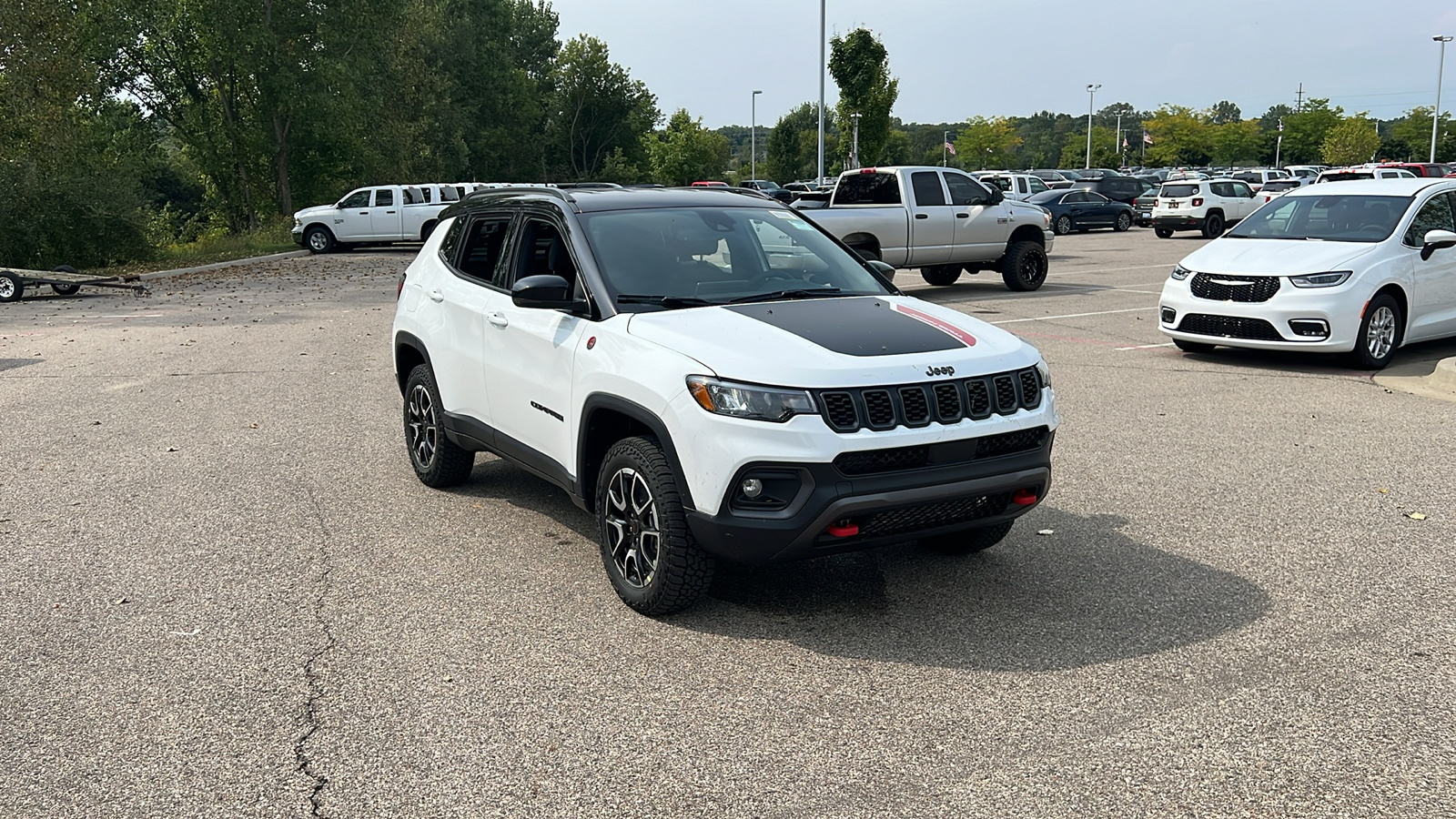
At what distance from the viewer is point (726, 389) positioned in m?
4.55

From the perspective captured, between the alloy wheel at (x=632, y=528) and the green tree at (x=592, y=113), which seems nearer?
the alloy wheel at (x=632, y=528)

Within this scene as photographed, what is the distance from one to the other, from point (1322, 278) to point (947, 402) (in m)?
7.62

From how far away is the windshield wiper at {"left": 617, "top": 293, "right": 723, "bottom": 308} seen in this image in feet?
17.4

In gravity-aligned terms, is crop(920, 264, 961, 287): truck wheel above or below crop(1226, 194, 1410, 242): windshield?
below

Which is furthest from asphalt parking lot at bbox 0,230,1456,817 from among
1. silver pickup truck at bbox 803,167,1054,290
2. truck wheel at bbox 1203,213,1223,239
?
truck wheel at bbox 1203,213,1223,239

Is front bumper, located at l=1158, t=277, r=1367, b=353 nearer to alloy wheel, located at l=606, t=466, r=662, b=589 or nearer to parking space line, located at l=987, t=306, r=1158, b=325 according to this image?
parking space line, located at l=987, t=306, r=1158, b=325

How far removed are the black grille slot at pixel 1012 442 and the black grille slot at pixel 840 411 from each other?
1.86 ft

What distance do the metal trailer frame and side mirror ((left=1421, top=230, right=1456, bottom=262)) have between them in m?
18.9

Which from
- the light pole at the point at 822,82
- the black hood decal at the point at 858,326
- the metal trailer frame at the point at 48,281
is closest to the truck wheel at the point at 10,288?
the metal trailer frame at the point at 48,281

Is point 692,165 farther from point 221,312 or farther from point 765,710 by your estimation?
point 765,710

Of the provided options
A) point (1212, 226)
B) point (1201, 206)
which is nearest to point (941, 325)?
point (1201, 206)

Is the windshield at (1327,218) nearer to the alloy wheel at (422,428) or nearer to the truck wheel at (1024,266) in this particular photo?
the truck wheel at (1024,266)

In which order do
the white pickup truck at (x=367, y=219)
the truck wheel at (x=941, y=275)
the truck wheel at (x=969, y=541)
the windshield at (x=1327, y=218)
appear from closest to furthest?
the truck wheel at (x=969, y=541), the windshield at (x=1327, y=218), the truck wheel at (x=941, y=275), the white pickup truck at (x=367, y=219)

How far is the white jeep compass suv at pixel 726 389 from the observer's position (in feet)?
14.7
